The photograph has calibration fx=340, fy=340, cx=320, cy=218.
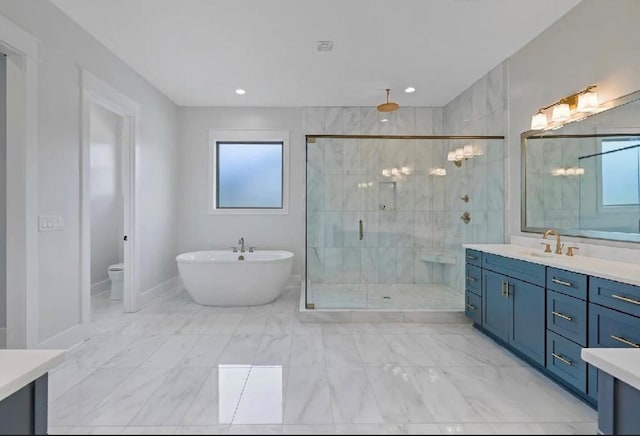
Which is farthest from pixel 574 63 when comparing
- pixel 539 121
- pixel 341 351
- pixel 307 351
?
pixel 307 351

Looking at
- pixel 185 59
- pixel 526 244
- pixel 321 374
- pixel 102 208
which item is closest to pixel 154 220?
pixel 102 208

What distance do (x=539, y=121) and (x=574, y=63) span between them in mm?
498

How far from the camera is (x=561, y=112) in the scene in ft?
9.08

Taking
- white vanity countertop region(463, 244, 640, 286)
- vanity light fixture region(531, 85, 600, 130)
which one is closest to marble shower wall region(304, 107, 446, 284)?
vanity light fixture region(531, 85, 600, 130)

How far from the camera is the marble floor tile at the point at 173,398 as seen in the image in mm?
1856

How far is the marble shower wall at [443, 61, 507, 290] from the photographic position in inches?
148

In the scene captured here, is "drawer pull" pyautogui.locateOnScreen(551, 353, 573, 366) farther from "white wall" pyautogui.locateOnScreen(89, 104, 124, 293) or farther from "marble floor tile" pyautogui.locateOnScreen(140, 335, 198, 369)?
"white wall" pyautogui.locateOnScreen(89, 104, 124, 293)

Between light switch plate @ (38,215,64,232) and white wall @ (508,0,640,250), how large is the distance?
414 centimetres

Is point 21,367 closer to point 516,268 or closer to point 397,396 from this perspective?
point 397,396

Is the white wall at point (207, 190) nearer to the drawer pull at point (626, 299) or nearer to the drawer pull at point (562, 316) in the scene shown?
the drawer pull at point (562, 316)

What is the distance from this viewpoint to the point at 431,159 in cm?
430

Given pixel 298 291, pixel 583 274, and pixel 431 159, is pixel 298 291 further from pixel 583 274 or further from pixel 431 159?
pixel 583 274

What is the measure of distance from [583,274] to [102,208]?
5.62m

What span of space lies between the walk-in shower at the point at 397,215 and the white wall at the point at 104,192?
10.2 ft
